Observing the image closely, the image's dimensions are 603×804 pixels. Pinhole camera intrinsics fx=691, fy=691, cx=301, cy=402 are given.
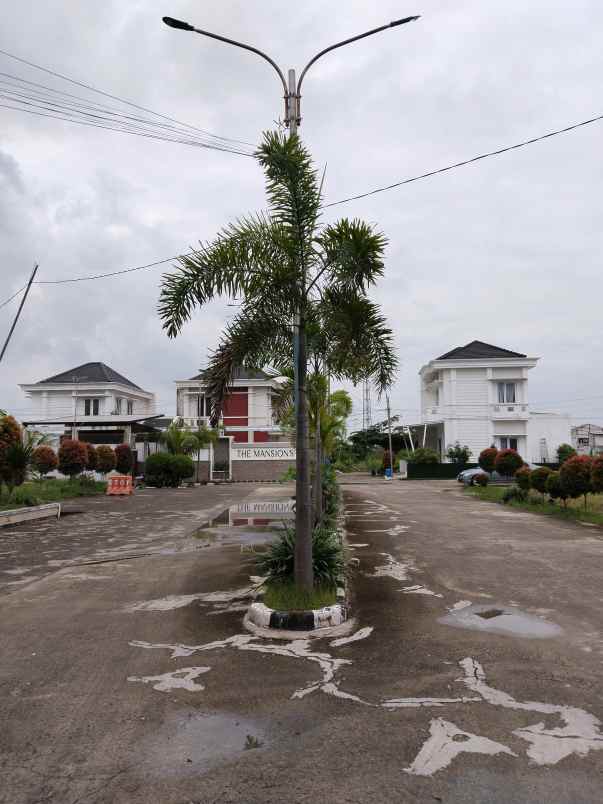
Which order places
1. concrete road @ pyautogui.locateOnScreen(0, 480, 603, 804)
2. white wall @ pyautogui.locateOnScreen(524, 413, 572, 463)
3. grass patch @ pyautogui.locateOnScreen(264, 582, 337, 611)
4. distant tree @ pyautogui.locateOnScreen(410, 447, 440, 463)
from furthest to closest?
1. white wall @ pyautogui.locateOnScreen(524, 413, 572, 463)
2. distant tree @ pyautogui.locateOnScreen(410, 447, 440, 463)
3. grass patch @ pyautogui.locateOnScreen(264, 582, 337, 611)
4. concrete road @ pyautogui.locateOnScreen(0, 480, 603, 804)

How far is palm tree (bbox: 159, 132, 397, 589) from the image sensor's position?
791cm

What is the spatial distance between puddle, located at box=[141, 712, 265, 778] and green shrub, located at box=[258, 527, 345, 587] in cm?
377

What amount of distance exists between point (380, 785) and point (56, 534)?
563 inches

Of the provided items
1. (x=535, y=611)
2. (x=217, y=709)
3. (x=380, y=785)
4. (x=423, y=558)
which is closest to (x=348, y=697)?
(x=217, y=709)

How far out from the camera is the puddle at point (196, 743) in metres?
3.95

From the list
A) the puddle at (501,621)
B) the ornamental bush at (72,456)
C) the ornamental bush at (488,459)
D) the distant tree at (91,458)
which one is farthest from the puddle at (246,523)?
the ornamental bush at (488,459)

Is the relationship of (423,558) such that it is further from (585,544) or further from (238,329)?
(238,329)

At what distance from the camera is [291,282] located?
8.16 metres

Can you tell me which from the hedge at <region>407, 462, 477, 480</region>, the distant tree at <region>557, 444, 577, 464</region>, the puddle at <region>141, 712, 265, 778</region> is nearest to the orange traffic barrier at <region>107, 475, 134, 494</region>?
the hedge at <region>407, 462, 477, 480</region>

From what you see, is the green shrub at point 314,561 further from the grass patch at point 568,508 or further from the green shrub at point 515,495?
the green shrub at point 515,495

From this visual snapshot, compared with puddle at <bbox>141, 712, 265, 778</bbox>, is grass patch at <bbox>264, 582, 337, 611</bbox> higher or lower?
higher

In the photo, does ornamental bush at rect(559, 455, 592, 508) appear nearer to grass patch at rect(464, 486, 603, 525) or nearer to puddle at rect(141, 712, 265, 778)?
grass patch at rect(464, 486, 603, 525)

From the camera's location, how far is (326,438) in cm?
1745

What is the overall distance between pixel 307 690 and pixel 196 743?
1.17 metres
